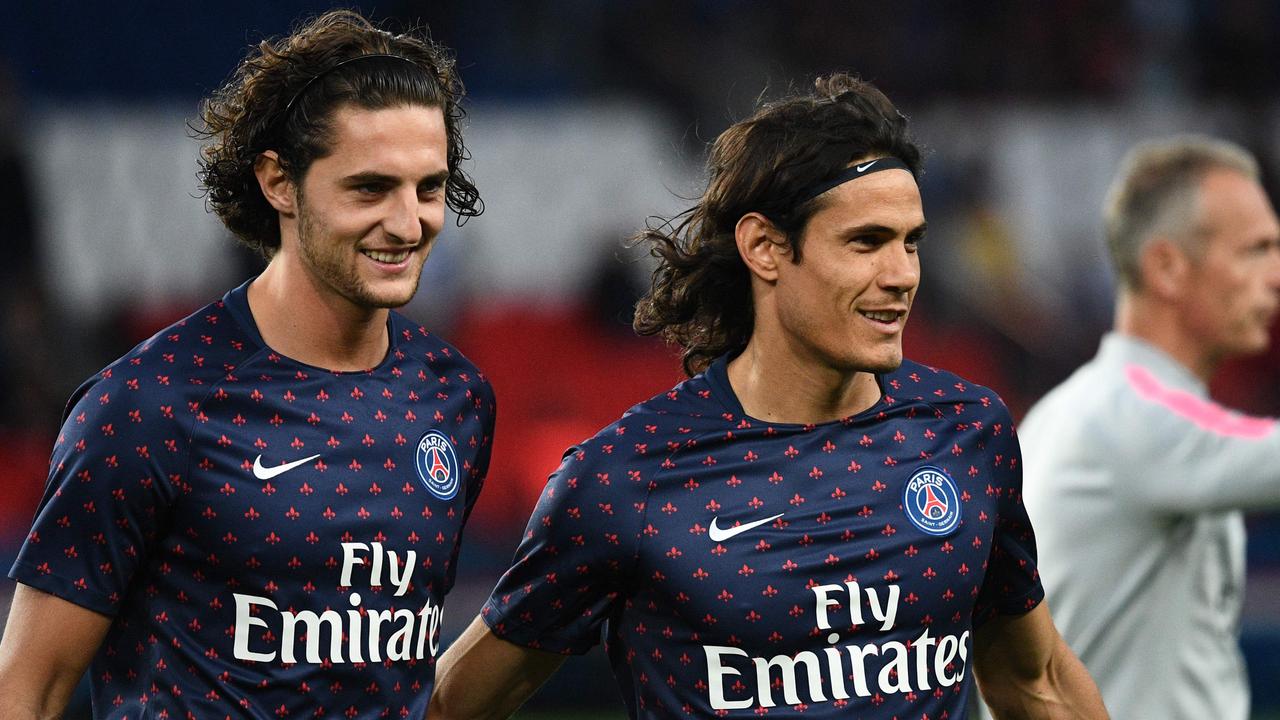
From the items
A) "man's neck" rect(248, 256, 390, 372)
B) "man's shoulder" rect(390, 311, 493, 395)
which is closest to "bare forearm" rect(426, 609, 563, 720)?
"man's shoulder" rect(390, 311, 493, 395)

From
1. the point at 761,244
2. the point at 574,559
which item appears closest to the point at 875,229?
the point at 761,244

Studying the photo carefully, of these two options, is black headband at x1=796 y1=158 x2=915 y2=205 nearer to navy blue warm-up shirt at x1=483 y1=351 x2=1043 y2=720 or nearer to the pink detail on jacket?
navy blue warm-up shirt at x1=483 y1=351 x2=1043 y2=720

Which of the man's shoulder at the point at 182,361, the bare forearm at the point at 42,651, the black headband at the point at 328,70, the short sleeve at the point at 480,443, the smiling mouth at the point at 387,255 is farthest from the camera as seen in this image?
the short sleeve at the point at 480,443

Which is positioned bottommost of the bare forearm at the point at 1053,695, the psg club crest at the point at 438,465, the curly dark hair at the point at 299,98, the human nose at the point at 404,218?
the bare forearm at the point at 1053,695

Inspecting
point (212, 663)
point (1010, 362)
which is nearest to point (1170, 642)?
point (212, 663)

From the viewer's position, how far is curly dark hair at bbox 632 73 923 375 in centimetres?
364

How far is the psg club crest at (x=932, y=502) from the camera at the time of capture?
11.8ft

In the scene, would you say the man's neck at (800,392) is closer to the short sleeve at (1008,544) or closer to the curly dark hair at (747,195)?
the curly dark hair at (747,195)

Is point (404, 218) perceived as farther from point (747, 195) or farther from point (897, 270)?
point (897, 270)

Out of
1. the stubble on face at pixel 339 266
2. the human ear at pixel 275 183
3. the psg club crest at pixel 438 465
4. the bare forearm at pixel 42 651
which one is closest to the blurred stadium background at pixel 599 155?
the psg club crest at pixel 438 465

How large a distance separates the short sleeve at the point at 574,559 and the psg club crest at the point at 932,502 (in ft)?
1.88

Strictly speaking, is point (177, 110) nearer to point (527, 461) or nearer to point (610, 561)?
point (527, 461)

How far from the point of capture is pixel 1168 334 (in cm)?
529

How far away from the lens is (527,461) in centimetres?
1181
